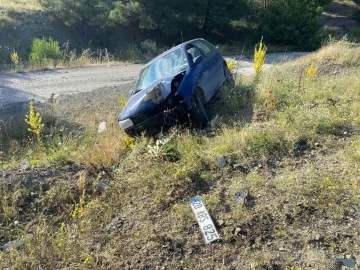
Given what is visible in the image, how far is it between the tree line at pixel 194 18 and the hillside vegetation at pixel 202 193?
718 inches

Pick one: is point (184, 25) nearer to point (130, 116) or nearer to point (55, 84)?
point (55, 84)

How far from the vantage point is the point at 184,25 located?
26.0 metres

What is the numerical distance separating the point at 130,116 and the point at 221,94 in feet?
7.27

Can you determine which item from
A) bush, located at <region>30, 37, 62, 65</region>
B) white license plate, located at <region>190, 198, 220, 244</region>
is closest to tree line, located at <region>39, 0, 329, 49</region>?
bush, located at <region>30, 37, 62, 65</region>

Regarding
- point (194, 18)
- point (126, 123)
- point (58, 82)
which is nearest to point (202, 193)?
point (126, 123)

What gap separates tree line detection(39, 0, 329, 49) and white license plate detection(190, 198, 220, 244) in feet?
68.5

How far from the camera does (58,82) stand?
43.9 feet

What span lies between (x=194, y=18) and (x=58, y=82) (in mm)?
15879

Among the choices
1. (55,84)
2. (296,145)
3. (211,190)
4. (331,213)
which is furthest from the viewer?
(55,84)

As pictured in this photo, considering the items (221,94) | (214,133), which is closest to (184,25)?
(221,94)

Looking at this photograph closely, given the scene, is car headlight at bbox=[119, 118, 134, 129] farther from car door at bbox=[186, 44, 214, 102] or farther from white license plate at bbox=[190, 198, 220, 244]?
white license plate at bbox=[190, 198, 220, 244]

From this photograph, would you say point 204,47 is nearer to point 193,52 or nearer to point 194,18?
point 193,52

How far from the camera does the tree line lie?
78.0 ft

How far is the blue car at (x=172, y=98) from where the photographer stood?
21.9ft
